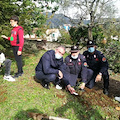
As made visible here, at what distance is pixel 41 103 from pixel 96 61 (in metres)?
2.10

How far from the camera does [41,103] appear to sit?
112 inches

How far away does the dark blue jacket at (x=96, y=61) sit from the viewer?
3627 millimetres

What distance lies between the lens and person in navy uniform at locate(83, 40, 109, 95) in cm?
361

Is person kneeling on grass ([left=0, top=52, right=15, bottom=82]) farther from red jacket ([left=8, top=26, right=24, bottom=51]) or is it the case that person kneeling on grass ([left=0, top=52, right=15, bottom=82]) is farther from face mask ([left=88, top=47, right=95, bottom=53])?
face mask ([left=88, top=47, right=95, bottom=53])

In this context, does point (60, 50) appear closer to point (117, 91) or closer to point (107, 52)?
point (107, 52)

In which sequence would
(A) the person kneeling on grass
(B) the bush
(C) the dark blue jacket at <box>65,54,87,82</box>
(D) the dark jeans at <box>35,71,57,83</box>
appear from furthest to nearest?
(B) the bush, (C) the dark blue jacket at <box>65,54,87,82</box>, (D) the dark jeans at <box>35,71,57,83</box>, (A) the person kneeling on grass

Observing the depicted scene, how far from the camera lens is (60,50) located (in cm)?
313

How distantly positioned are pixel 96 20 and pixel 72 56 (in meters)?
11.8

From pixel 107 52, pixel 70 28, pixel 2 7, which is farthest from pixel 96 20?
pixel 2 7

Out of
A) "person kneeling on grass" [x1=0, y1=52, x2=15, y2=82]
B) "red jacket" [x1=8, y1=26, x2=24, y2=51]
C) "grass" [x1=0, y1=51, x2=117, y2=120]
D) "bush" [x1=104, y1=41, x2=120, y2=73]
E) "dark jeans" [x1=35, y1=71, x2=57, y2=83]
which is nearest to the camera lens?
"grass" [x1=0, y1=51, x2=117, y2=120]

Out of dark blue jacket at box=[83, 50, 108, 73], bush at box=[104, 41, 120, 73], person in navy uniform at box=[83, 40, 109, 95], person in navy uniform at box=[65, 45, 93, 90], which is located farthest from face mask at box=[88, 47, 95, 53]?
bush at box=[104, 41, 120, 73]

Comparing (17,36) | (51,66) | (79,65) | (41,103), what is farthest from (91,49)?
(17,36)

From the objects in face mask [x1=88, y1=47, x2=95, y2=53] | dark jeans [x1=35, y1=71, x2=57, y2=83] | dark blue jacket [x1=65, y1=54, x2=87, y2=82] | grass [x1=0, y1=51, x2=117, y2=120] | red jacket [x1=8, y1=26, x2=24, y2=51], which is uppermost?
red jacket [x1=8, y1=26, x2=24, y2=51]

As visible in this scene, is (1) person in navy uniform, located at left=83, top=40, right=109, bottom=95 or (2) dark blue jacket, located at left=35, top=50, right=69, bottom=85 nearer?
(2) dark blue jacket, located at left=35, top=50, right=69, bottom=85
